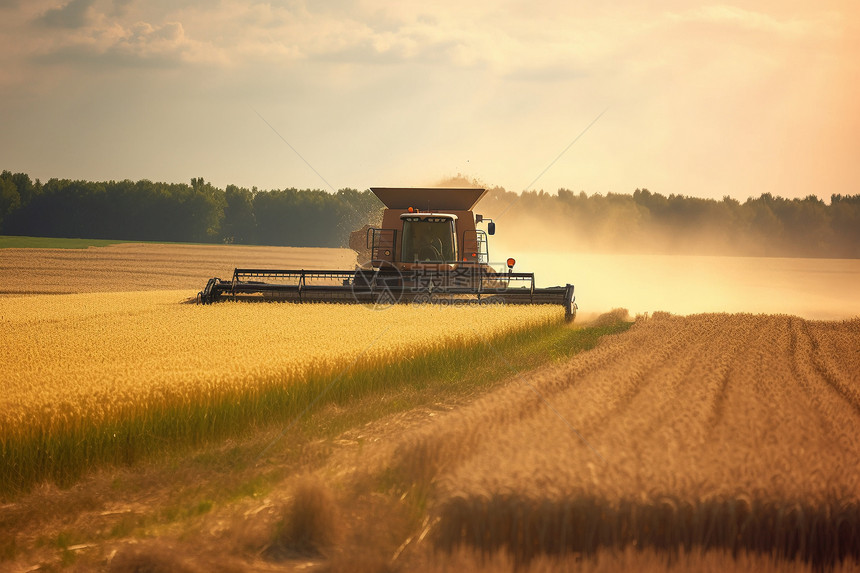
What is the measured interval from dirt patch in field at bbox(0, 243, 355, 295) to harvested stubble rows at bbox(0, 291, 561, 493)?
1770 cm

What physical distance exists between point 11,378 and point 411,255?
39.4 ft

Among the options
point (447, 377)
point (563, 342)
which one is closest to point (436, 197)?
point (563, 342)

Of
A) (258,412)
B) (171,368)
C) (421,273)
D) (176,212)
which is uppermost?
(176,212)

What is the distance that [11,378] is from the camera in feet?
22.4

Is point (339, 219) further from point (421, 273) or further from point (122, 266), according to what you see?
point (421, 273)

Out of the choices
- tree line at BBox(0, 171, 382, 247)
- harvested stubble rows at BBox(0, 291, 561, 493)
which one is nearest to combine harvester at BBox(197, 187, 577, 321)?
harvested stubble rows at BBox(0, 291, 561, 493)

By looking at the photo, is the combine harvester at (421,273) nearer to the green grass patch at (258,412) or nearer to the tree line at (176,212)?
the green grass patch at (258,412)

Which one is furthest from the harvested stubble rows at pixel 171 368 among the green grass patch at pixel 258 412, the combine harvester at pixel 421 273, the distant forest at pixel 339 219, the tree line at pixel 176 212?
the tree line at pixel 176 212

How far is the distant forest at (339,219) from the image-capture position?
65.4 meters

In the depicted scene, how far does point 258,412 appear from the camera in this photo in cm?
762

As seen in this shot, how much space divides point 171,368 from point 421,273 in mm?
10327

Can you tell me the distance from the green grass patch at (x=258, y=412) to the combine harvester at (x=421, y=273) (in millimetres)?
4711

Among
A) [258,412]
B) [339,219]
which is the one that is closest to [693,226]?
[339,219]

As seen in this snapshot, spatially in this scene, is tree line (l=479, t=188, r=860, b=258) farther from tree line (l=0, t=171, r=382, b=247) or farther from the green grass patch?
the green grass patch
